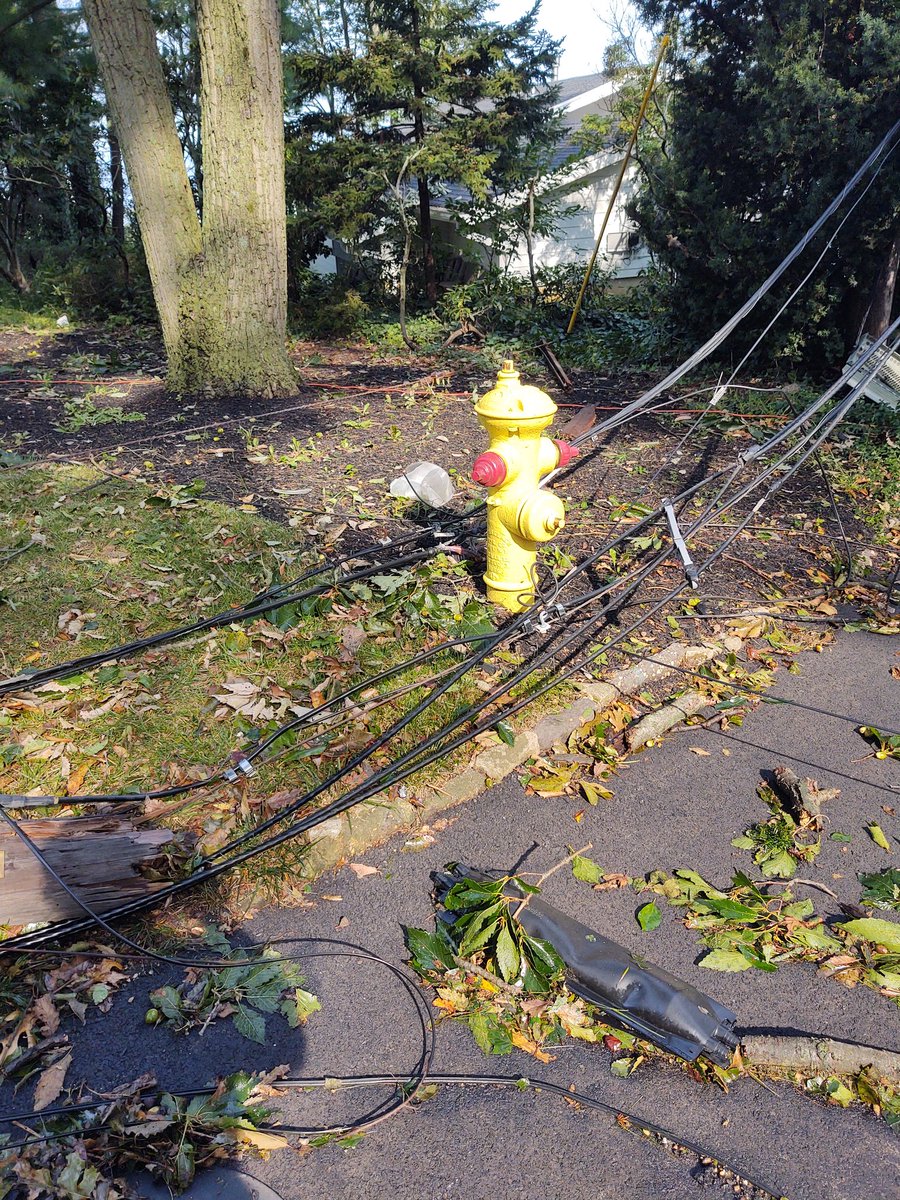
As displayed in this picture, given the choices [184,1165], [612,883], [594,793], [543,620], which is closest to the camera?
[184,1165]

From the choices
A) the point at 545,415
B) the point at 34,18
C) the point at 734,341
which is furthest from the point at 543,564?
the point at 34,18

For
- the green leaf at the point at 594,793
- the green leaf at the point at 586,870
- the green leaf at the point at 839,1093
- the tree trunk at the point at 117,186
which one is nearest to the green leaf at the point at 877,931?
the green leaf at the point at 839,1093

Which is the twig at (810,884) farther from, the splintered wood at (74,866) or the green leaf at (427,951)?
the splintered wood at (74,866)

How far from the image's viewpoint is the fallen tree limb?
2.15 m

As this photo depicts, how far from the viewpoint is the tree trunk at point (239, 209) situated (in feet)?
21.8

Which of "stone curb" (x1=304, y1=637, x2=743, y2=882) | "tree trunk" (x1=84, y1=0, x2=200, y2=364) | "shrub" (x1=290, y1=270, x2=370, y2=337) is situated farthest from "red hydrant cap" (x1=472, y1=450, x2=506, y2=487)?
"shrub" (x1=290, y1=270, x2=370, y2=337)

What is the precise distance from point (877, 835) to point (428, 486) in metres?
3.40

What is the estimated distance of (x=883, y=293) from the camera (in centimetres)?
749

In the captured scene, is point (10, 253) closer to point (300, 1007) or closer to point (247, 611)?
point (247, 611)

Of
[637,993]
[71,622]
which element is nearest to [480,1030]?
[637,993]

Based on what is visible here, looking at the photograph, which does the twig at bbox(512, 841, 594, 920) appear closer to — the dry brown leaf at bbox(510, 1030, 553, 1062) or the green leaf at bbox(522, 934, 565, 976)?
the green leaf at bbox(522, 934, 565, 976)

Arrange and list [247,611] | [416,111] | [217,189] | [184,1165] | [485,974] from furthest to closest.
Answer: [416,111], [217,189], [247,611], [485,974], [184,1165]

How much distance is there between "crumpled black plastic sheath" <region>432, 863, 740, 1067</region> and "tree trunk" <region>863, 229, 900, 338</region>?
7.14 metres

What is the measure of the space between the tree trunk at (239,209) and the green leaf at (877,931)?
663 centimetres
